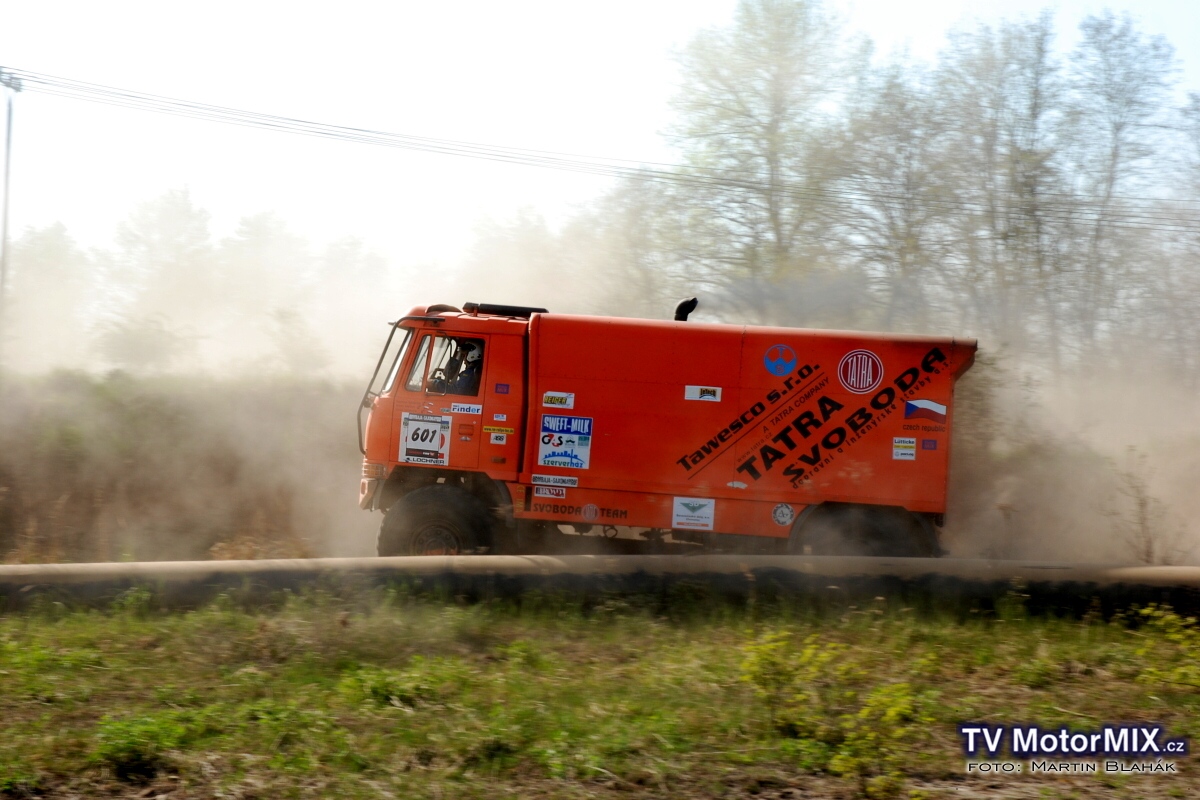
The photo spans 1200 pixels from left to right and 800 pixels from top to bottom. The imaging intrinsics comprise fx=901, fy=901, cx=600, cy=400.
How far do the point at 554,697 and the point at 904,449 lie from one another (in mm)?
5177

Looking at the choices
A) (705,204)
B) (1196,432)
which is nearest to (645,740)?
(1196,432)

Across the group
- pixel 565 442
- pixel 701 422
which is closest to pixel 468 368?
pixel 565 442

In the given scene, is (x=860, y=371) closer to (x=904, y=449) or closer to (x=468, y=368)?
(x=904, y=449)

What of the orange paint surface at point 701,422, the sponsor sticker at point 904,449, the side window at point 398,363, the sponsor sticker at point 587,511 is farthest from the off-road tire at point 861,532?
the side window at point 398,363

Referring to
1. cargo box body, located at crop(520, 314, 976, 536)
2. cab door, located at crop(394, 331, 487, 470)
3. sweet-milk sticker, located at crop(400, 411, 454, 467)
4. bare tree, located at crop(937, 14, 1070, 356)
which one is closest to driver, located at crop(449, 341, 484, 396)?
cab door, located at crop(394, 331, 487, 470)

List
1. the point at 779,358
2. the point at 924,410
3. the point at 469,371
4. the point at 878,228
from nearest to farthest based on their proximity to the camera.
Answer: the point at 924,410 < the point at 779,358 < the point at 469,371 < the point at 878,228

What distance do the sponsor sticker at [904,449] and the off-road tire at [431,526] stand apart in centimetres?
431

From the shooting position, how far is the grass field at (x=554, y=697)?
4.48 m

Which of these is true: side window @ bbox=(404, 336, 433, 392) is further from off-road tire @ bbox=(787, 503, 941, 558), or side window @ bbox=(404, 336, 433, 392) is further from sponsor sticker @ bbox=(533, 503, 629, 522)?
off-road tire @ bbox=(787, 503, 941, 558)

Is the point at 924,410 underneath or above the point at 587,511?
above

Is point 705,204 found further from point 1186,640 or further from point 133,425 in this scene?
point 1186,640

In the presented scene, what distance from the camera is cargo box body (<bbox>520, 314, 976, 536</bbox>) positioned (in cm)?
917

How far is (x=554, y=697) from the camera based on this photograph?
213 inches

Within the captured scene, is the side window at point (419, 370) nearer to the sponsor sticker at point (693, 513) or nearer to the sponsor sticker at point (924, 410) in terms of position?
the sponsor sticker at point (693, 513)
